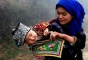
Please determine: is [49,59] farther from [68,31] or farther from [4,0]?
[4,0]

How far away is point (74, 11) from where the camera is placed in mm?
1970

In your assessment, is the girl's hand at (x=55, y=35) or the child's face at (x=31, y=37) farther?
the child's face at (x=31, y=37)

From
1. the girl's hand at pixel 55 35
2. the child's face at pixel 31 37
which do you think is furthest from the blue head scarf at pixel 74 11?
the child's face at pixel 31 37

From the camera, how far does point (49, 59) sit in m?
2.09

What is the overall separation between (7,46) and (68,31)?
7449mm

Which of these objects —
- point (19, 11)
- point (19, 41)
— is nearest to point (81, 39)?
point (19, 41)

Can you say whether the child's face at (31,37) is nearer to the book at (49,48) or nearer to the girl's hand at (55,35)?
the book at (49,48)

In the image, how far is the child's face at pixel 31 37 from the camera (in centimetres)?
198

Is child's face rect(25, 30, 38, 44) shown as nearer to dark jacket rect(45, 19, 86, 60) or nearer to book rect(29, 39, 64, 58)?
book rect(29, 39, 64, 58)

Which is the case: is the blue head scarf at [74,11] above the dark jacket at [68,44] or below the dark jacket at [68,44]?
above

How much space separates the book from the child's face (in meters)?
0.05

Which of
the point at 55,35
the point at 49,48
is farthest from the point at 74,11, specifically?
the point at 49,48

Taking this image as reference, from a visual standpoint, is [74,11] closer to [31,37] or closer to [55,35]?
[55,35]

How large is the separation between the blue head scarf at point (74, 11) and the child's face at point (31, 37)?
1.19 feet
